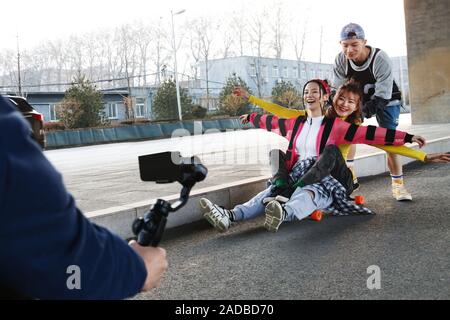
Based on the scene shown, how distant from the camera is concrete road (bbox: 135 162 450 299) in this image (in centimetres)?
281

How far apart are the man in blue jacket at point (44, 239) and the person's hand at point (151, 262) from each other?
0.08 m

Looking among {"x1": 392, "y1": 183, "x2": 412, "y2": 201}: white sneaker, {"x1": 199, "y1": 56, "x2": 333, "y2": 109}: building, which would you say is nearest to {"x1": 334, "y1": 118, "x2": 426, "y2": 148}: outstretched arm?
{"x1": 392, "y1": 183, "x2": 412, "y2": 201}: white sneaker

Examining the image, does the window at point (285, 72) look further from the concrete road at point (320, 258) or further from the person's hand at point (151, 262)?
the person's hand at point (151, 262)

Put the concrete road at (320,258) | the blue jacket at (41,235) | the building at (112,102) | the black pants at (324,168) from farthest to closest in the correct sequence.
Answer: the building at (112,102) < the black pants at (324,168) < the concrete road at (320,258) < the blue jacket at (41,235)

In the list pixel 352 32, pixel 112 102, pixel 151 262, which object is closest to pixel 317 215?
pixel 352 32

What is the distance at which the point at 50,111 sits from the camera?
3906 cm

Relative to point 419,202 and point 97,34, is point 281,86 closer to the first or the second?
point 97,34

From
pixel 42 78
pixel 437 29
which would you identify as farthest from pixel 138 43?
pixel 437 29

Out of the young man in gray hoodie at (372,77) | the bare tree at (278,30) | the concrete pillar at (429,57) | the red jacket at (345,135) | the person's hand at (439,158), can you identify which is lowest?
the person's hand at (439,158)

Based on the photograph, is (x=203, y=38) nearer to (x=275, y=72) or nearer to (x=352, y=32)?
(x=275, y=72)

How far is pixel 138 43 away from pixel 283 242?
51.1 metres

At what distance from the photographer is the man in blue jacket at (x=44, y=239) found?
2.70 ft

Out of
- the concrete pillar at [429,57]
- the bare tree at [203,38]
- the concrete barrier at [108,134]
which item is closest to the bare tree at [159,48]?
the bare tree at [203,38]

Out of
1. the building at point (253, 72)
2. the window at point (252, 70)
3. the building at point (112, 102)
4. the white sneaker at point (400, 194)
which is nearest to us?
the white sneaker at point (400, 194)
